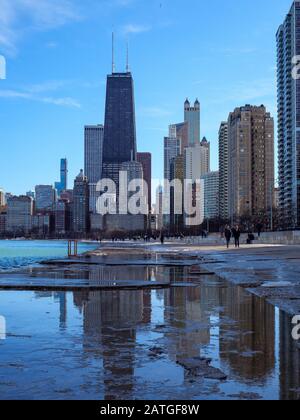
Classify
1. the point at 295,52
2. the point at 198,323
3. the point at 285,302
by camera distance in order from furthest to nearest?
1. the point at 295,52
2. the point at 285,302
3. the point at 198,323

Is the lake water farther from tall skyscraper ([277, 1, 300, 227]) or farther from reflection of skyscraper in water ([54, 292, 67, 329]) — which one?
tall skyscraper ([277, 1, 300, 227])

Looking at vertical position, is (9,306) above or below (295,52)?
below

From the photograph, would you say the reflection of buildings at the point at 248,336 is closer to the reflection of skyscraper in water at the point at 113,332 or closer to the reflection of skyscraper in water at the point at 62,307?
the reflection of skyscraper in water at the point at 113,332

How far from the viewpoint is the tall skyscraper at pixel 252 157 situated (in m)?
172

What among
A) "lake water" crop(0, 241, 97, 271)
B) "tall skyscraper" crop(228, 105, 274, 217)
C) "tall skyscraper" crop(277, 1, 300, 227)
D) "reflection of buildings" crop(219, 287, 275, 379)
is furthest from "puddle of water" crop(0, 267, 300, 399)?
"tall skyscraper" crop(228, 105, 274, 217)

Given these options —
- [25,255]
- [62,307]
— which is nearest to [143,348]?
[62,307]

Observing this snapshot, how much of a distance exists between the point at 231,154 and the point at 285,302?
17440cm

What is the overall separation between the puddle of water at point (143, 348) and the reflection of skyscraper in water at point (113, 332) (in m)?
0.01

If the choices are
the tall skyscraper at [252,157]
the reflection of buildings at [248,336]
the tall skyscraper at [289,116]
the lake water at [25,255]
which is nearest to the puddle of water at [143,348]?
the reflection of buildings at [248,336]
